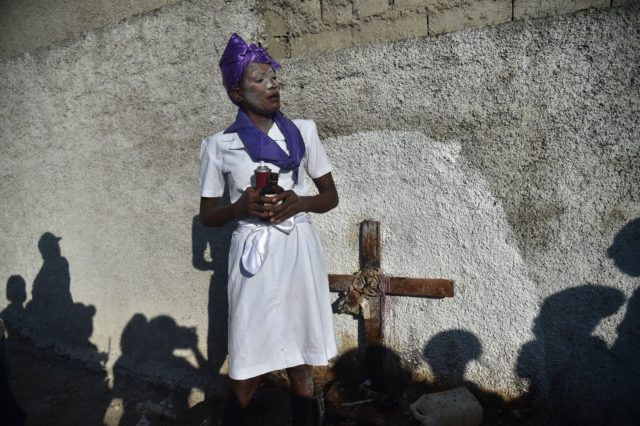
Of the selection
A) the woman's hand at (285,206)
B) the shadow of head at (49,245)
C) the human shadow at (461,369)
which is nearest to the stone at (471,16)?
the woman's hand at (285,206)

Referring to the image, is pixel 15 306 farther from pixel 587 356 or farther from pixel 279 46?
pixel 587 356

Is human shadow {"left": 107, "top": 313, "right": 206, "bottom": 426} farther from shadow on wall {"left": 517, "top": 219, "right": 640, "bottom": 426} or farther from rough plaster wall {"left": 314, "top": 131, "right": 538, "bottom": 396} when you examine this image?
shadow on wall {"left": 517, "top": 219, "right": 640, "bottom": 426}

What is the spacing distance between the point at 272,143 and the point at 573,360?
195 cm

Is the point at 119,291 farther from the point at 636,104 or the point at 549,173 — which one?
the point at 636,104

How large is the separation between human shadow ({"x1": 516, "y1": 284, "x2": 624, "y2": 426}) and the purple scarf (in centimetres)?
158

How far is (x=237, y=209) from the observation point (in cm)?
200

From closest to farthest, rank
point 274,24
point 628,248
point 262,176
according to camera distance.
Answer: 1. point 262,176
2. point 628,248
3. point 274,24

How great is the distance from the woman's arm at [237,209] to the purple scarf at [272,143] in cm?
21

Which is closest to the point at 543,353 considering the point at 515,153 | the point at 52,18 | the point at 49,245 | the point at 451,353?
the point at 451,353

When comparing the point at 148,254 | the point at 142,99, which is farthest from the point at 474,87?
the point at 148,254

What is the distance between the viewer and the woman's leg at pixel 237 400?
A: 7.07 feet

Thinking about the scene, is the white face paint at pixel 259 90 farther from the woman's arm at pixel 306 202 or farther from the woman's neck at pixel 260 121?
the woman's arm at pixel 306 202

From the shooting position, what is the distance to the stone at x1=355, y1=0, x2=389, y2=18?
103 inches

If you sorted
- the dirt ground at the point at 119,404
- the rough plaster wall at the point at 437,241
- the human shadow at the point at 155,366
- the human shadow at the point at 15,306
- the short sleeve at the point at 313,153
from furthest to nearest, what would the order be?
the human shadow at the point at 15,306, the human shadow at the point at 155,366, the dirt ground at the point at 119,404, the rough plaster wall at the point at 437,241, the short sleeve at the point at 313,153
